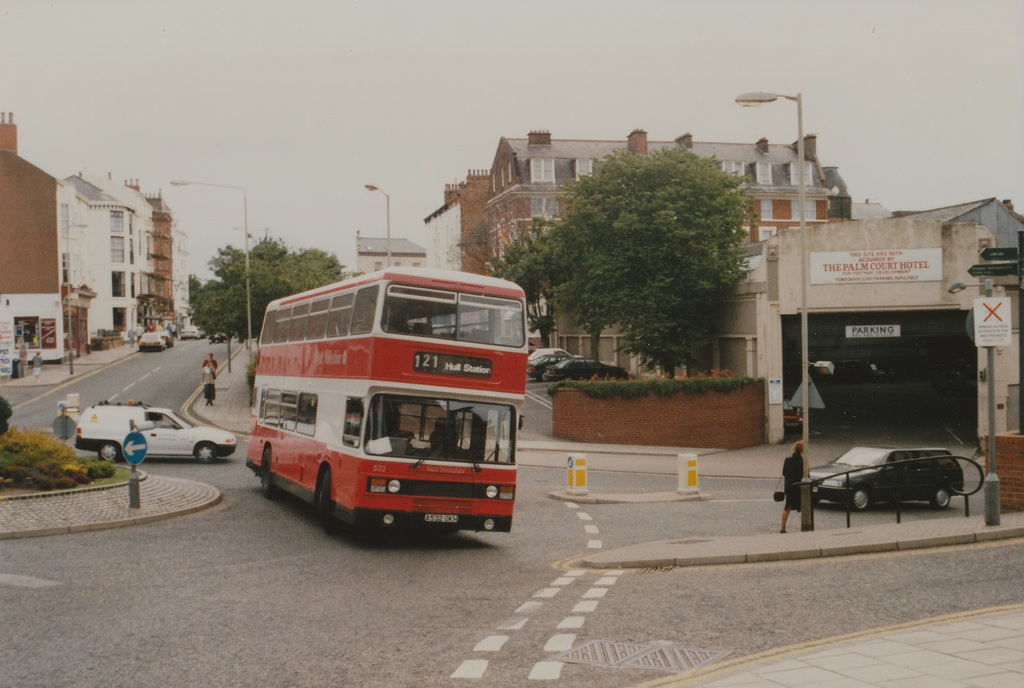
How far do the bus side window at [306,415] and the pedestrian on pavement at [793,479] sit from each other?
330 inches

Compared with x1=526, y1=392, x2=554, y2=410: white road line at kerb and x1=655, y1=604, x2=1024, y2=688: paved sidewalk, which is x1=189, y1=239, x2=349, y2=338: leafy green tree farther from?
x1=655, y1=604, x2=1024, y2=688: paved sidewalk

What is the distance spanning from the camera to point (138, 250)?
287ft

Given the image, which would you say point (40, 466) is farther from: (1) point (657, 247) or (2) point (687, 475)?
(1) point (657, 247)

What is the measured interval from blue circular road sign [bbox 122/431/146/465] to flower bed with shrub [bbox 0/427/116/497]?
208 cm

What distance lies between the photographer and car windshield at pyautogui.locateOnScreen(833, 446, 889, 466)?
20188 mm

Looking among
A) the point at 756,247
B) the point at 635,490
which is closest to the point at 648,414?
the point at 635,490

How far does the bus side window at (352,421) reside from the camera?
13.7 metres

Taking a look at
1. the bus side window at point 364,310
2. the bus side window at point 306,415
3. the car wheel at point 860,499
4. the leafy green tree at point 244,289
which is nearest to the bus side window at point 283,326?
the bus side window at point 306,415

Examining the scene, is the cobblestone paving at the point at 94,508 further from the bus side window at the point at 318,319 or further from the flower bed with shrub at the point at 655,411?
the flower bed with shrub at the point at 655,411

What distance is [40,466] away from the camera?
1764cm

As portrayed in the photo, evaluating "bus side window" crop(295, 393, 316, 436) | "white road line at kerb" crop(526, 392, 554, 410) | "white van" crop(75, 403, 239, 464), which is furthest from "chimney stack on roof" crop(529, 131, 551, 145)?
"bus side window" crop(295, 393, 316, 436)

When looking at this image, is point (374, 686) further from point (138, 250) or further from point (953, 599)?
point (138, 250)

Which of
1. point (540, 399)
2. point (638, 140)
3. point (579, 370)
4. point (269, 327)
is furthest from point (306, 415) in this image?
point (638, 140)

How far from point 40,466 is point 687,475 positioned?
13986mm
